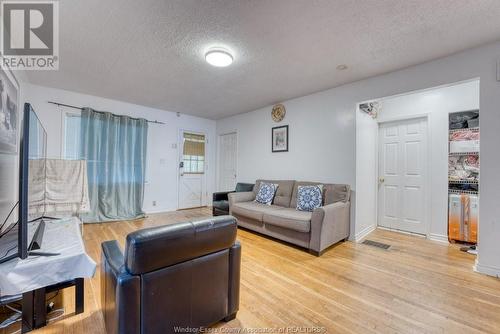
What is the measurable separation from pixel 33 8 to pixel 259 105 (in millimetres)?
3362

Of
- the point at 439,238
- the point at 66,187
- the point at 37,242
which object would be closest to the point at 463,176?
the point at 439,238

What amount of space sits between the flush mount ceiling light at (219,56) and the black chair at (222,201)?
8.40 feet

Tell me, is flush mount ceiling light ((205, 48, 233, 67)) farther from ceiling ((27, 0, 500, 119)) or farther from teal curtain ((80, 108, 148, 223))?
teal curtain ((80, 108, 148, 223))

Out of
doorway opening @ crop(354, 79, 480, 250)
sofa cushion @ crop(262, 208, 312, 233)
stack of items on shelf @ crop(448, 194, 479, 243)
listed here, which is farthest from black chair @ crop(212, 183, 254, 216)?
stack of items on shelf @ crop(448, 194, 479, 243)

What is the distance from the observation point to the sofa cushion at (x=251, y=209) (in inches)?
131

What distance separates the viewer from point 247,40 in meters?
2.19

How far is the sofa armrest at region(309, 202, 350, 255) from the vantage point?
2645 mm

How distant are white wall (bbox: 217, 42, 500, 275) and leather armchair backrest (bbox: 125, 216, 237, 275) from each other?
2.54 meters

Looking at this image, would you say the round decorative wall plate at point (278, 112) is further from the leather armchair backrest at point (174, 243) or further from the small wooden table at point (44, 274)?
the small wooden table at point (44, 274)

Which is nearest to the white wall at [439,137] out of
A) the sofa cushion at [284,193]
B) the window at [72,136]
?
the sofa cushion at [284,193]

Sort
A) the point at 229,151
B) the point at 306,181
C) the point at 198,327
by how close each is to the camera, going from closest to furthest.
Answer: the point at 198,327 < the point at 306,181 < the point at 229,151

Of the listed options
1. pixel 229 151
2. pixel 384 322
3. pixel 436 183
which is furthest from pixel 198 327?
pixel 229 151

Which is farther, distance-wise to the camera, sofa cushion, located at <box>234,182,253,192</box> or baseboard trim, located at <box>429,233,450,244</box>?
sofa cushion, located at <box>234,182,253,192</box>

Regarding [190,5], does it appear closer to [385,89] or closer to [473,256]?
[385,89]
